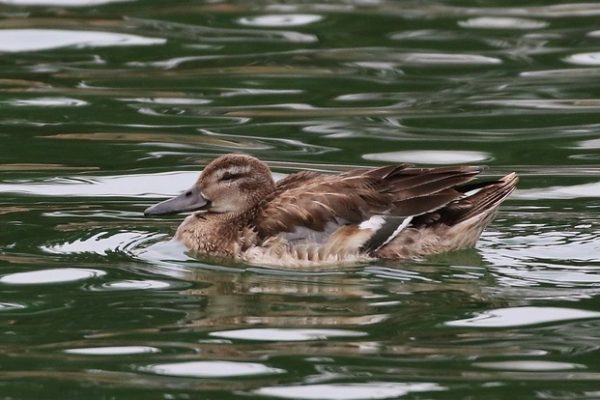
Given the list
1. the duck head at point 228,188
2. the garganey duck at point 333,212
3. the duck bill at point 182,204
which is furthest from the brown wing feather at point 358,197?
the duck bill at point 182,204

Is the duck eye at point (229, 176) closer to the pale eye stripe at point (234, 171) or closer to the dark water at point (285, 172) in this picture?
the pale eye stripe at point (234, 171)

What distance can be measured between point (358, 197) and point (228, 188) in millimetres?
952

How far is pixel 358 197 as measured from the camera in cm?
1179

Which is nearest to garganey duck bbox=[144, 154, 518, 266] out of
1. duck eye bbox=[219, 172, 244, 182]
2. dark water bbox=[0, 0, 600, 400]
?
duck eye bbox=[219, 172, 244, 182]

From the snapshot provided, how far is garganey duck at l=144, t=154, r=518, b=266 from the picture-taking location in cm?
1170

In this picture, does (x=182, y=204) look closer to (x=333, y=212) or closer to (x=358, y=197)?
(x=333, y=212)

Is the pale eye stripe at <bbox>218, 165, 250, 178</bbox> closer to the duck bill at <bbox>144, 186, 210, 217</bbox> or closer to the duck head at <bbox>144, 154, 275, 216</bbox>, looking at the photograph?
the duck head at <bbox>144, 154, 275, 216</bbox>

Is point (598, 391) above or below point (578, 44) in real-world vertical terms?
below

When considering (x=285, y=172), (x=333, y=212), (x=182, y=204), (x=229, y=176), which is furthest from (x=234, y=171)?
(x=285, y=172)

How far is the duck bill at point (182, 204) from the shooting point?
12.0m

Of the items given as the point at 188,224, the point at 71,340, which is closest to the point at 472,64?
the point at 188,224

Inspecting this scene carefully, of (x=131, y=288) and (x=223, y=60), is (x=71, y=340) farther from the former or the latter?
(x=223, y=60)

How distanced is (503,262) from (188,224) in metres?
2.25

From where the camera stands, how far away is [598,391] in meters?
8.68
